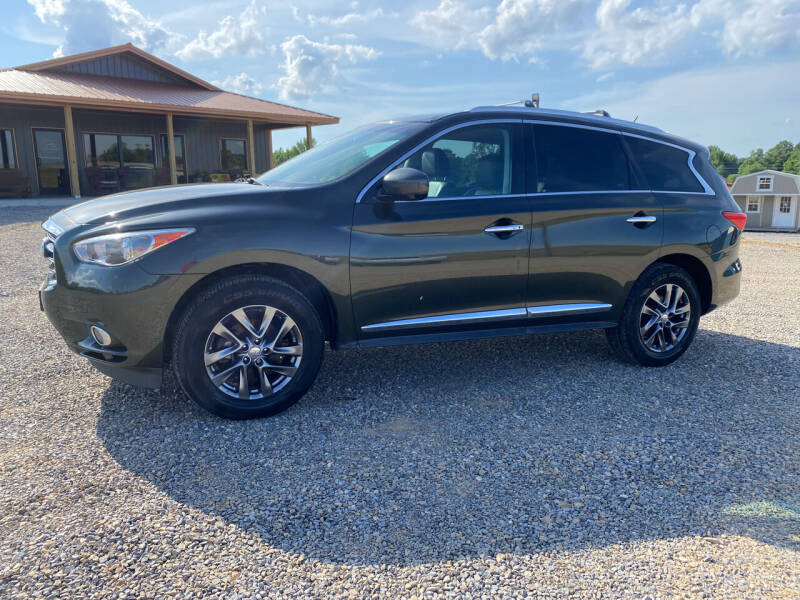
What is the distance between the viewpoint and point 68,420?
3.67m

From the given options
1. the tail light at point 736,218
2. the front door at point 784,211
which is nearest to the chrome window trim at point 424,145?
the tail light at point 736,218

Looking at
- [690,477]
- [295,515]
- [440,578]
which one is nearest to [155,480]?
[295,515]

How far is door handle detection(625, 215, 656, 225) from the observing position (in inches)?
179

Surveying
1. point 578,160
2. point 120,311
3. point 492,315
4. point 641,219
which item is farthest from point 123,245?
point 641,219

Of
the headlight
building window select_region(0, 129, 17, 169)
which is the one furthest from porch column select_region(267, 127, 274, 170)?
the headlight

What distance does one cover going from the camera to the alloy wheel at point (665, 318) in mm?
4730

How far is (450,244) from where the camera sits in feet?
13.0

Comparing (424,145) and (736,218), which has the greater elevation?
(424,145)

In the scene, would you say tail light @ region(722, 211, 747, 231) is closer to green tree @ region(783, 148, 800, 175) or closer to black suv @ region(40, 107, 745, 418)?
black suv @ region(40, 107, 745, 418)

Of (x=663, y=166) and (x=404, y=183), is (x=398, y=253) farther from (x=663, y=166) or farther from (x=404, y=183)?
(x=663, y=166)

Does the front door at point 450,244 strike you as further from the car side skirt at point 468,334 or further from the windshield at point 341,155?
the windshield at point 341,155

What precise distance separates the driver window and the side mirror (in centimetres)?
31

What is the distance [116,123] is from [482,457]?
22.0m

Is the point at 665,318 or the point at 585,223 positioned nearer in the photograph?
the point at 585,223
